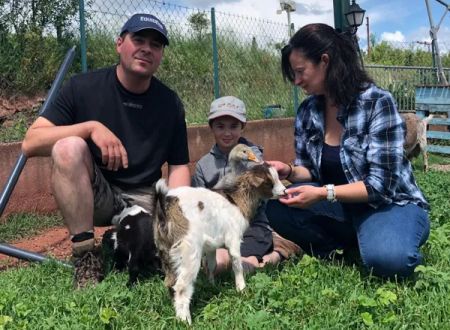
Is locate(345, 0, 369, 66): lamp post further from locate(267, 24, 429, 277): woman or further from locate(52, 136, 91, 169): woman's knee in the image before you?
locate(52, 136, 91, 169): woman's knee

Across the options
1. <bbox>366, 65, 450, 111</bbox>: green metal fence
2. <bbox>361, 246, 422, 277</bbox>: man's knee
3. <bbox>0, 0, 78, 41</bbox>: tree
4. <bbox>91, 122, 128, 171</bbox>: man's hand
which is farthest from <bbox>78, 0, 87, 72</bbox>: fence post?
<bbox>366, 65, 450, 111</bbox>: green metal fence

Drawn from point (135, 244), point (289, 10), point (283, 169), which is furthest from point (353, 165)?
point (289, 10)

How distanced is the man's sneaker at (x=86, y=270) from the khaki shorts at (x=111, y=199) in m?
0.41

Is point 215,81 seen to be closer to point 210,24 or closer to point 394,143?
point 210,24

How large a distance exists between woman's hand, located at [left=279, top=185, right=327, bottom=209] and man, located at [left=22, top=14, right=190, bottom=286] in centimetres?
96

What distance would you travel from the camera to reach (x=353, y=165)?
328 cm

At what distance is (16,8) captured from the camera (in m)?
6.47

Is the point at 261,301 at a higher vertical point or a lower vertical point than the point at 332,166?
lower

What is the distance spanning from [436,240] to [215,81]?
4.59 metres

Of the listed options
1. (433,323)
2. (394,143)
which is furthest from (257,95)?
(433,323)

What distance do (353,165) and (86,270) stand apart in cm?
187

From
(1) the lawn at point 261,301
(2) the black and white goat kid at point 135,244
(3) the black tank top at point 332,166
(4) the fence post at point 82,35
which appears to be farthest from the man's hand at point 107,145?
(4) the fence post at point 82,35

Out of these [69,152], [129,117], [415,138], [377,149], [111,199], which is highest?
[129,117]

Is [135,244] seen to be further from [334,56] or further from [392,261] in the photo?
[334,56]
